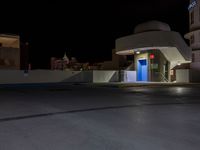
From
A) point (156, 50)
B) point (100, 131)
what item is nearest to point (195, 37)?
point (156, 50)

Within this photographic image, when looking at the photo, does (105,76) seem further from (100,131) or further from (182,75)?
(100,131)

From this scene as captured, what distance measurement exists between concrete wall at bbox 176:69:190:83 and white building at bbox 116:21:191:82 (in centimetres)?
198

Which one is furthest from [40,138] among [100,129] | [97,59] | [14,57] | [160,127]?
[97,59]

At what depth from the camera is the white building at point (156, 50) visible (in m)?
33.2

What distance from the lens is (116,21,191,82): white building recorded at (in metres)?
33.2

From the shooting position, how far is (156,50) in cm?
3675

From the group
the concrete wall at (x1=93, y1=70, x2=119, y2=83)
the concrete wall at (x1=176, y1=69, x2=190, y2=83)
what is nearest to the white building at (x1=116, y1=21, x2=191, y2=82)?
the concrete wall at (x1=176, y1=69, x2=190, y2=83)

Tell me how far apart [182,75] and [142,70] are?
788cm

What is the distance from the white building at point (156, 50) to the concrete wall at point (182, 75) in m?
1.98

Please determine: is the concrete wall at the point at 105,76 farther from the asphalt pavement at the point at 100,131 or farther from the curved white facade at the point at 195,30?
the asphalt pavement at the point at 100,131

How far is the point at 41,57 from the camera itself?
8550cm

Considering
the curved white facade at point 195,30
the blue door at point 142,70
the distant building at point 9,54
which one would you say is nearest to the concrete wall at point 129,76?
the blue door at point 142,70

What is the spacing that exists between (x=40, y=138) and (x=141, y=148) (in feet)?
6.91

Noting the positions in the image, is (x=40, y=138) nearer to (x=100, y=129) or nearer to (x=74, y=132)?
(x=74, y=132)
